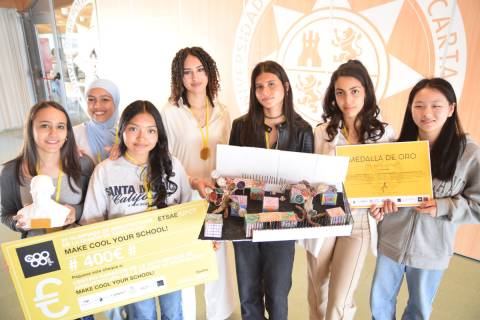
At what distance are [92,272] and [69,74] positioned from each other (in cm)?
673

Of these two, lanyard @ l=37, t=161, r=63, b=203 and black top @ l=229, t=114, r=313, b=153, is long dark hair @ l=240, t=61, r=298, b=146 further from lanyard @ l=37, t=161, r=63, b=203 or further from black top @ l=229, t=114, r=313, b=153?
lanyard @ l=37, t=161, r=63, b=203

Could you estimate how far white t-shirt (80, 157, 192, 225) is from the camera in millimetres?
1525

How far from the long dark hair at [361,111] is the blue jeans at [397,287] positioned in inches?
26.5

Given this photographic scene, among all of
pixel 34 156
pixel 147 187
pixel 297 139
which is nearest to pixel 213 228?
pixel 147 187

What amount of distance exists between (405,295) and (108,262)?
2201 mm

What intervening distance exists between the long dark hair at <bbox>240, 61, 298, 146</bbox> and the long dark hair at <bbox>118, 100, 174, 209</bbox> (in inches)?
16.7

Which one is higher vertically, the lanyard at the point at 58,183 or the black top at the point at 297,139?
the black top at the point at 297,139

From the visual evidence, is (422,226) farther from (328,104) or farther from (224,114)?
(224,114)

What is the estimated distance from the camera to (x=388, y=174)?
1543 mm

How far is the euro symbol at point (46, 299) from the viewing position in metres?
1.45

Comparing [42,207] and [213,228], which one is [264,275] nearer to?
[213,228]

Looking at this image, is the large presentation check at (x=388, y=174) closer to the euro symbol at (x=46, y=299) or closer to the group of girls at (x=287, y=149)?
the group of girls at (x=287, y=149)

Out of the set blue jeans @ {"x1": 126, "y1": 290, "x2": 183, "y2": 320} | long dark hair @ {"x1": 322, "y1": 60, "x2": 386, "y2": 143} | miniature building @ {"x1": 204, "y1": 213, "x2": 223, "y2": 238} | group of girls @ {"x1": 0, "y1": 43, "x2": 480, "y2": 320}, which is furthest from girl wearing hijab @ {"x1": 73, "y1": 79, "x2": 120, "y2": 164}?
long dark hair @ {"x1": 322, "y1": 60, "x2": 386, "y2": 143}

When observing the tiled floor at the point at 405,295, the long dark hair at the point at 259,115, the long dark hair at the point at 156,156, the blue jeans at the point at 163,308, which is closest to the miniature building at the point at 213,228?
the long dark hair at the point at 156,156
